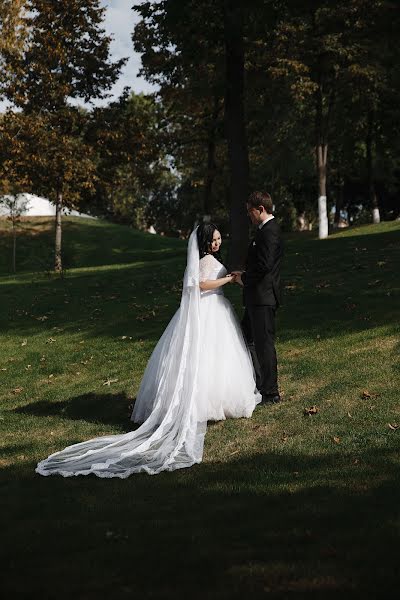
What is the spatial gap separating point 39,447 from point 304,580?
20.8ft

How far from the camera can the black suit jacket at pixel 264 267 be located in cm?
1055

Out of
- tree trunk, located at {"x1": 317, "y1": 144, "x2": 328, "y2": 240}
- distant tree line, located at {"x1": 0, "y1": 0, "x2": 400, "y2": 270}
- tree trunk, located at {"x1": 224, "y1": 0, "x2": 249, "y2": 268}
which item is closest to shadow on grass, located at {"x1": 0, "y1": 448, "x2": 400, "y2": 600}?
tree trunk, located at {"x1": 224, "y1": 0, "x2": 249, "y2": 268}

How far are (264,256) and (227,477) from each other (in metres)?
3.76

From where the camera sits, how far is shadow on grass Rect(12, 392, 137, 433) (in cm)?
1187

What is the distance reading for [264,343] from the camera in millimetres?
10867

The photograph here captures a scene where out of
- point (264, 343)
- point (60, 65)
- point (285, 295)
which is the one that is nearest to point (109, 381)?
point (264, 343)

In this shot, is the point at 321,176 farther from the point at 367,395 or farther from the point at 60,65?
the point at 367,395

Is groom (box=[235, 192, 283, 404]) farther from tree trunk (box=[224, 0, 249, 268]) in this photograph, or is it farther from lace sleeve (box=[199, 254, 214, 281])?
tree trunk (box=[224, 0, 249, 268])

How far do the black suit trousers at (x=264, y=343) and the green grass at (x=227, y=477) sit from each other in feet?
1.35

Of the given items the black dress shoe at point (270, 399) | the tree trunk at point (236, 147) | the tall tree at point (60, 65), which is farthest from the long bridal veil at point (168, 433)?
the tall tree at point (60, 65)

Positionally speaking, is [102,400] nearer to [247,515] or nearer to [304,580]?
[247,515]

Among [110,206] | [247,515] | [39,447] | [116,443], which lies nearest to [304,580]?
[247,515]

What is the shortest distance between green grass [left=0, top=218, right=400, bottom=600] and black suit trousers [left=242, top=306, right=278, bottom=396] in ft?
1.35

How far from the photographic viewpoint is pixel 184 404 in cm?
995
